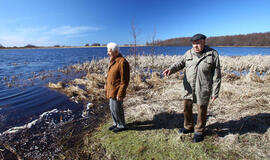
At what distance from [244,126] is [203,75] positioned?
1989 mm

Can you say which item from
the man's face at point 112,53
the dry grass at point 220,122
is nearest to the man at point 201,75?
the dry grass at point 220,122

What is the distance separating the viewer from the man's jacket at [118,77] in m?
2.77

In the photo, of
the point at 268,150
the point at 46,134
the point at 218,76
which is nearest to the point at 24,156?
the point at 46,134

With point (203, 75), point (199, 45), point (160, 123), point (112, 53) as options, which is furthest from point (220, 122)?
point (112, 53)

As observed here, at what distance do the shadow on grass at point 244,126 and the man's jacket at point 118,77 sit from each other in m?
2.26

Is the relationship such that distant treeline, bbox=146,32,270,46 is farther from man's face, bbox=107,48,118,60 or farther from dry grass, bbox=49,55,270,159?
man's face, bbox=107,48,118,60

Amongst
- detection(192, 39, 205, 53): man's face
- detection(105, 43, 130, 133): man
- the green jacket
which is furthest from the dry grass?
detection(192, 39, 205, 53): man's face

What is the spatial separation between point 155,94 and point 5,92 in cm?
891

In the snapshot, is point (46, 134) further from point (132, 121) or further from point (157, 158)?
point (157, 158)

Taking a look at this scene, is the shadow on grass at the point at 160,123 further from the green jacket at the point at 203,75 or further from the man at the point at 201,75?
the green jacket at the point at 203,75

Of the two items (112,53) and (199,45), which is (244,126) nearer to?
(199,45)

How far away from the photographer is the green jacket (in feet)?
7.59

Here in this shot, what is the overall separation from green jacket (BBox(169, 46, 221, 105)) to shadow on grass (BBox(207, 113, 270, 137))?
1206 mm

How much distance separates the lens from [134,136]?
312 cm
